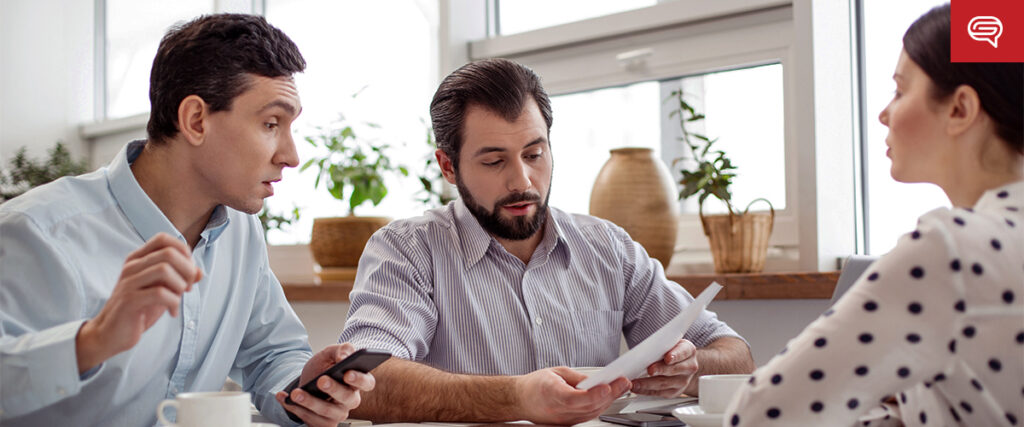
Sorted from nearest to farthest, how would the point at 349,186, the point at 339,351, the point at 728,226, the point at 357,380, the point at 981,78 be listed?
the point at 981,78 → the point at 357,380 → the point at 339,351 → the point at 728,226 → the point at 349,186

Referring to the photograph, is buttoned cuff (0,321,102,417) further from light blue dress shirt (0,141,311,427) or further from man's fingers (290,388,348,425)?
man's fingers (290,388,348,425)

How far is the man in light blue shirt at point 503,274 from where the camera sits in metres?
1.73

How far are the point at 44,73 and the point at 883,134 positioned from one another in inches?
181

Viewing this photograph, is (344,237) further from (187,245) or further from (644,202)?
(187,245)

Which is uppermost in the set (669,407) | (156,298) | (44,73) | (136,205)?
(44,73)

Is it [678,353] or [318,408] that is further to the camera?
[678,353]

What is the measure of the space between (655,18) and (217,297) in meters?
1.65

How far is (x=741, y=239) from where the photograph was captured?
2250 mm

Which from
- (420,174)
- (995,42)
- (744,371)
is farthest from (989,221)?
(420,174)

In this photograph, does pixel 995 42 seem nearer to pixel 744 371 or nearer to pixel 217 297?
pixel 744 371

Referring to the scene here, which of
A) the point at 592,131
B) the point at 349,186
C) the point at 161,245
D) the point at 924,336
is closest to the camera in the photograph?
the point at 924,336

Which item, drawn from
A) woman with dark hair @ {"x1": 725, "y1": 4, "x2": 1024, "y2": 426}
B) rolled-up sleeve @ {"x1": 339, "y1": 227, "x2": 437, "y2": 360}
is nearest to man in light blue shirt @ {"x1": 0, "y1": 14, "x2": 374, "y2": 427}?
rolled-up sleeve @ {"x1": 339, "y1": 227, "x2": 437, "y2": 360}

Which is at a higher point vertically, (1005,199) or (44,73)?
(44,73)

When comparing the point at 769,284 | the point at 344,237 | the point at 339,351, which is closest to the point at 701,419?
the point at 339,351
